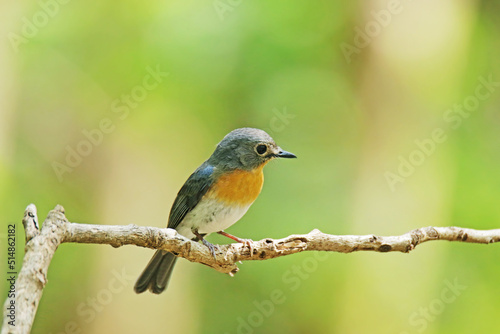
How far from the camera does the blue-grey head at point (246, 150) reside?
397cm

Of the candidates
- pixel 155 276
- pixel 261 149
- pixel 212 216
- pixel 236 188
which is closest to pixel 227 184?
pixel 236 188

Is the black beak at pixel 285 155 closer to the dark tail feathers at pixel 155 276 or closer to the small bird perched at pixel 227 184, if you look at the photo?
the small bird perched at pixel 227 184

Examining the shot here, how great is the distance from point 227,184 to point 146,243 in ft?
4.96

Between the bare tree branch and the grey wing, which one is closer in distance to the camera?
the bare tree branch

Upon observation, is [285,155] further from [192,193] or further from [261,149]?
[192,193]

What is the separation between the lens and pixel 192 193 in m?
4.17

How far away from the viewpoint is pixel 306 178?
7672 mm

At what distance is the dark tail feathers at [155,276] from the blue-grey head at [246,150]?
100 cm

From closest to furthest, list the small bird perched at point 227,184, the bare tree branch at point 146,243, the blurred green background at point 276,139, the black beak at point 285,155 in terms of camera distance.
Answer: the bare tree branch at point 146,243 < the black beak at point 285,155 < the small bird perched at point 227,184 < the blurred green background at point 276,139

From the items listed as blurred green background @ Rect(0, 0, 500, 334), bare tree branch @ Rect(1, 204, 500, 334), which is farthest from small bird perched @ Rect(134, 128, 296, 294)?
blurred green background @ Rect(0, 0, 500, 334)

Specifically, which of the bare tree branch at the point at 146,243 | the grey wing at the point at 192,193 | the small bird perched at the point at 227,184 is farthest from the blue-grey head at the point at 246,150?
the bare tree branch at the point at 146,243

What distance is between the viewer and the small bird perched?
4.02 m

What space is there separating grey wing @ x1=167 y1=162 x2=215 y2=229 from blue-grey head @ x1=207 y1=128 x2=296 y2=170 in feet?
0.41

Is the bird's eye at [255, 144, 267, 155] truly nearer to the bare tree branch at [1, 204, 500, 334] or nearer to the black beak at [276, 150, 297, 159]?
the black beak at [276, 150, 297, 159]
